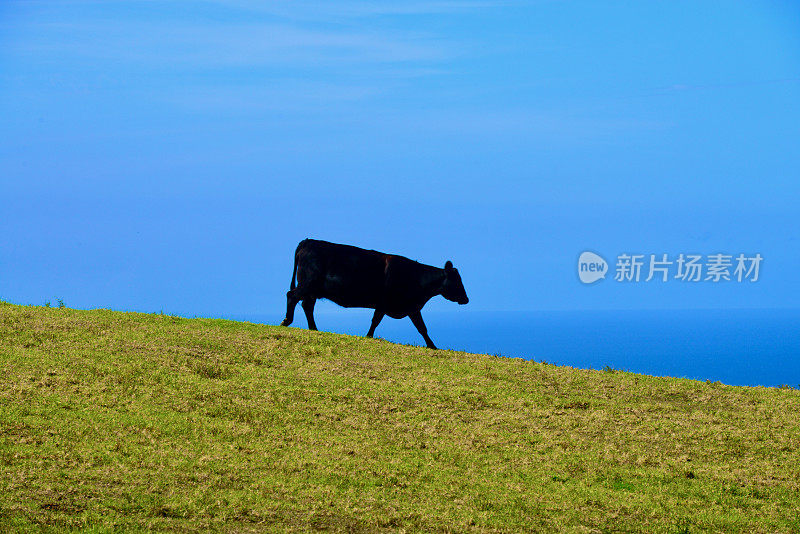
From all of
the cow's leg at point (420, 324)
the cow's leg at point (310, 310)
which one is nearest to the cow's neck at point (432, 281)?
the cow's leg at point (420, 324)

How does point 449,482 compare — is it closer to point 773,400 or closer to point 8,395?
point 8,395

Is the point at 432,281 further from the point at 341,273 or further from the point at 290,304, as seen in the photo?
the point at 290,304

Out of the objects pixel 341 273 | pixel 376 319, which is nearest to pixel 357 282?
pixel 341 273

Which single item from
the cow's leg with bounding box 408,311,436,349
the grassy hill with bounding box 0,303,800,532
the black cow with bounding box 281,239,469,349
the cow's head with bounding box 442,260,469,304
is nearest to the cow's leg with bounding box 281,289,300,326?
A: the black cow with bounding box 281,239,469,349

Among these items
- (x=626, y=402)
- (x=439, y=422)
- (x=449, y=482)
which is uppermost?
(x=626, y=402)

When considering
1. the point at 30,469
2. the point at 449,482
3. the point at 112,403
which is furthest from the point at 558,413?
the point at 30,469

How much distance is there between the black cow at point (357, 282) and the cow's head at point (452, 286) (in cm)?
85

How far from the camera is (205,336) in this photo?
1934 cm

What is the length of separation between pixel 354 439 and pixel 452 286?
10842mm

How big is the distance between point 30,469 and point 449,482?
5.56 metres

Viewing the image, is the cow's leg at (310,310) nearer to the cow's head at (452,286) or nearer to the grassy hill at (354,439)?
the grassy hill at (354,439)

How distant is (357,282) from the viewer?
21781mm

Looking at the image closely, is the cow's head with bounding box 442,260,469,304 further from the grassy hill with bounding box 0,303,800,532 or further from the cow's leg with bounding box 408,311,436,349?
the grassy hill with bounding box 0,303,800,532

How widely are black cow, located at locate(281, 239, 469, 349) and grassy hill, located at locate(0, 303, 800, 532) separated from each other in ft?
6.13
